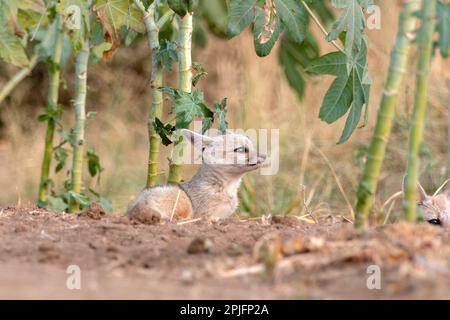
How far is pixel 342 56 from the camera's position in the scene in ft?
15.6

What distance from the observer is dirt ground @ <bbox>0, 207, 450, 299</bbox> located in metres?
2.98

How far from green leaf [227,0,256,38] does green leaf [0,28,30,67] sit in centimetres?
114

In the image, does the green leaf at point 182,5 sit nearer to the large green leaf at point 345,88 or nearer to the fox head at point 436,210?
the large green leaf at point 345,88

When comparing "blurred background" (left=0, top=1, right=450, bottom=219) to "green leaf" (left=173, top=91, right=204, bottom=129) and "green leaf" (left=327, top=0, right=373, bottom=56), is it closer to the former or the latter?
"green leaf" (left=173, top=91, right=204, bottom=129)

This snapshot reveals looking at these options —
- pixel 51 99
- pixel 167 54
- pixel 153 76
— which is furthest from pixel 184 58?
pixel 51 99

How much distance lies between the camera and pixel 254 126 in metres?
8.66

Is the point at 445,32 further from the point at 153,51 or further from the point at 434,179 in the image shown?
the point at 434,179

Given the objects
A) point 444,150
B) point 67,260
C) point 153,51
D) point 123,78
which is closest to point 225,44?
point 123,78

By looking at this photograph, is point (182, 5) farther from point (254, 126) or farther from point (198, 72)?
point (254, 126)

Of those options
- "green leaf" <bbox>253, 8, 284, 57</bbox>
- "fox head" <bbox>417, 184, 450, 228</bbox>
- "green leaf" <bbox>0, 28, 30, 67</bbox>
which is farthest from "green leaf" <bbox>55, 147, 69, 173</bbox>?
"fox head" <bbox>417, 184, 450, 228</bbox>

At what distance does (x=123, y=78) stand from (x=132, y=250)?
26.2 feet

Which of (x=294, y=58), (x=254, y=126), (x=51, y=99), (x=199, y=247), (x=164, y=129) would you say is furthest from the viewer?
(x=254, y=126)

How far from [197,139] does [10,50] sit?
1.20 metres
